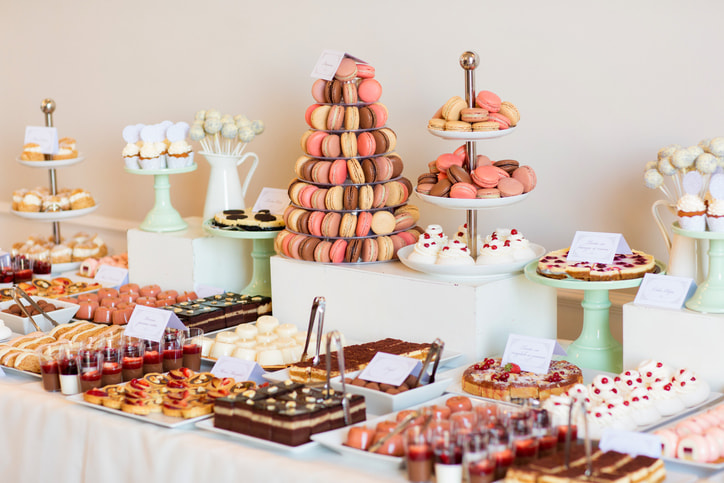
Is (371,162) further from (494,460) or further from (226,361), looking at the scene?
(494,460)

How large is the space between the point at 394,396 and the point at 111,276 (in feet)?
6.65

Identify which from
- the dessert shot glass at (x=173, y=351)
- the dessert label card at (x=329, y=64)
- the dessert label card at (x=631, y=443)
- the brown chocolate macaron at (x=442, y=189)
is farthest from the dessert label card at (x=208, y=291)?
the dessert label card at (x=631, y=443)

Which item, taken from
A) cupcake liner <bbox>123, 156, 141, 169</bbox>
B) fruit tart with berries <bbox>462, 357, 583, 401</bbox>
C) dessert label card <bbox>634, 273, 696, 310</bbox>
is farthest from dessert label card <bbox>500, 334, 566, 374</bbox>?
cupcake liner <bbox>123, 156, 141, 169</bbox>

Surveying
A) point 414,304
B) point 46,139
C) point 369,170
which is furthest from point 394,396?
point 46,139

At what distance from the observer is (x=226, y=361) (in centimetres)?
259

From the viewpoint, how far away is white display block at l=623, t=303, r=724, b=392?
7.68ft

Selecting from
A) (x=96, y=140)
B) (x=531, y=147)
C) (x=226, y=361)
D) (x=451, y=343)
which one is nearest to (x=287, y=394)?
(x=226, y=361)

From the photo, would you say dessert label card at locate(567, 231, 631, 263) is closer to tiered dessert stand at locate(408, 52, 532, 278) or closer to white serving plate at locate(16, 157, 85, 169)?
tiered dessert stand at locate(408, 52, 532, 278)

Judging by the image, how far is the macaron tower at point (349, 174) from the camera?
294cm

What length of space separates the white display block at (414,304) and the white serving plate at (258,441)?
799mm

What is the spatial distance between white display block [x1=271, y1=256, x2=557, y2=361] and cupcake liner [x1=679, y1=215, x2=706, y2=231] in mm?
548

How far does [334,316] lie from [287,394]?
2.76ft

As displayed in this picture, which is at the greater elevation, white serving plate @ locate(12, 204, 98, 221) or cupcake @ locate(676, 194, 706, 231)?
cupcake @ locate(676, 194, 706, 231)

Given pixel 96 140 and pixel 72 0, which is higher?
pixel 72 0
